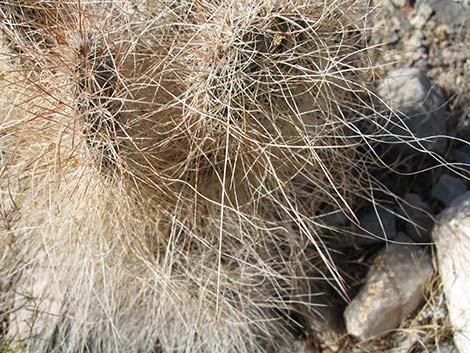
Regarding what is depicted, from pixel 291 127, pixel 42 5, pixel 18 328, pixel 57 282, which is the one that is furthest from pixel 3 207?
pixel 291 127

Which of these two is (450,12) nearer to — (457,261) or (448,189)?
(448,189)

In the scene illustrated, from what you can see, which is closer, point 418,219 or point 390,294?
point 390,294

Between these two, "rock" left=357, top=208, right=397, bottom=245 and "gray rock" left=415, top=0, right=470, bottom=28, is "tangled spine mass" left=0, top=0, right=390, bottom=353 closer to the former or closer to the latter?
"rock" left=357, top=208, right=397, bottom=245

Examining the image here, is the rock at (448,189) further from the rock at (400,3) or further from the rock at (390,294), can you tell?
the rock at (400,3)

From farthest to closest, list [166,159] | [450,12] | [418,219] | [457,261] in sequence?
A: [450,12] → [418,219] → [457,261] → [166,159]

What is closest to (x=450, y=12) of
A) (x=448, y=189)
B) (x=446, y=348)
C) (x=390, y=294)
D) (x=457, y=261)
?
(x=448, y=189)

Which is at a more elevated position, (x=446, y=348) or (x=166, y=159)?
(x=166, y=159)
